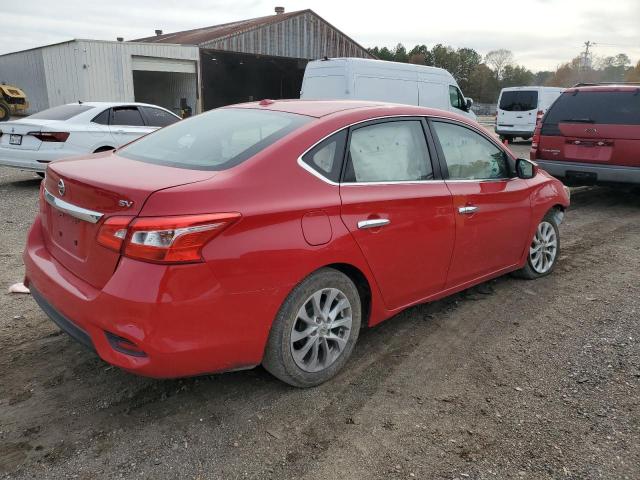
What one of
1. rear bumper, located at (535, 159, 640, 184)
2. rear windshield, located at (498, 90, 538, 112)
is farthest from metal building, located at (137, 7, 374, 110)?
rear bumper, located at (535, 159, 640, 184)

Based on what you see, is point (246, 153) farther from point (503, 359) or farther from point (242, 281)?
point (503, 359)

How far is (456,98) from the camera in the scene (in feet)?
47.8

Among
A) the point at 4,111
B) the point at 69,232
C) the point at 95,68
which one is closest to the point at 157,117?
the point at 69,232

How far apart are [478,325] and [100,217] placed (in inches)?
109

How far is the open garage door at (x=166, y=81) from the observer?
2514cm

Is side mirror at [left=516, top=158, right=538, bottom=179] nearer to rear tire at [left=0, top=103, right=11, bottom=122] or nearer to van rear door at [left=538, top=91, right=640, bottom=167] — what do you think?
van rear door at [left=538, top=91, right=640, bottom=167]

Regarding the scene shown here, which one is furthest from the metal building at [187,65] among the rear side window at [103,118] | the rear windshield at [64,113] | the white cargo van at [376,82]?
the rear side window at [103,118]

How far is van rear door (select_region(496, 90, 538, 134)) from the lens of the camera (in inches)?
810

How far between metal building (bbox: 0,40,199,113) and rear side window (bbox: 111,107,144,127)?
1530 centimetres

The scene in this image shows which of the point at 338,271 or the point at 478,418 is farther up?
the point at 338,271

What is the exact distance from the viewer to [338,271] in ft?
9.75

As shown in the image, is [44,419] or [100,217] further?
[44,419]

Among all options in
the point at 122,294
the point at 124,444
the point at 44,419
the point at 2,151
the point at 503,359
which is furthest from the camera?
the point at 2,151

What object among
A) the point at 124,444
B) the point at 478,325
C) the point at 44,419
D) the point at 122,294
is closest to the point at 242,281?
the point at 122,294
